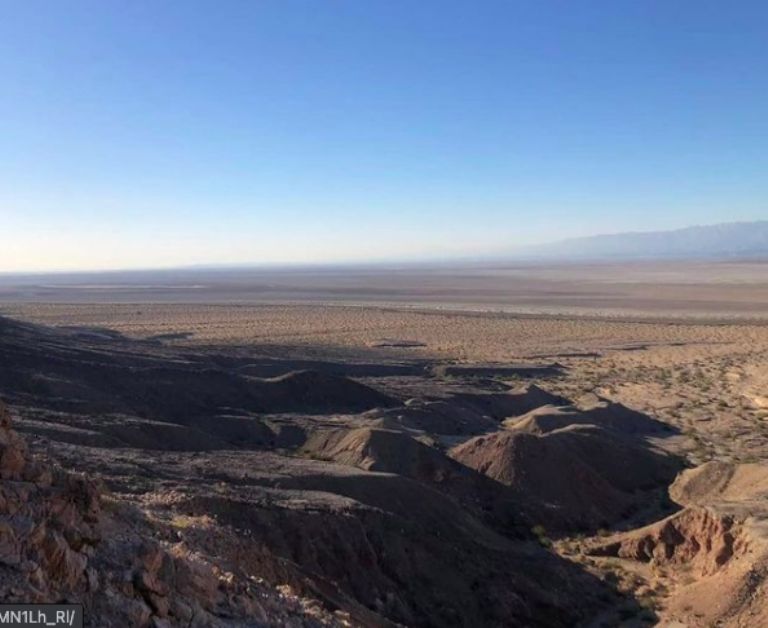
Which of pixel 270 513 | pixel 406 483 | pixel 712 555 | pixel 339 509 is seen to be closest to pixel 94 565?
pixel 270 513

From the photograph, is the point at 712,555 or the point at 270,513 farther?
the point at 712,555

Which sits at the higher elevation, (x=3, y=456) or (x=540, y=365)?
(x=3, y=456)

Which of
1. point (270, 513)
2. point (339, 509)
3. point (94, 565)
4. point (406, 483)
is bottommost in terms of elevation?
point (406, 483)

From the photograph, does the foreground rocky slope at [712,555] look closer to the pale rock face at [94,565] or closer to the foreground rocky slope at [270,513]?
the foreground rocky slope at [270,513]

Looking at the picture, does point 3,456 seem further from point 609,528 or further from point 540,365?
point 540,365

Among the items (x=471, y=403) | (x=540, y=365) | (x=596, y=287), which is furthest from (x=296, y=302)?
(x=471, y=403)

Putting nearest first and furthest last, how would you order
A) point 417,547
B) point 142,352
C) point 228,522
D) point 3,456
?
point 3,456 → point 228,522 → point 417,547 → point 142,352

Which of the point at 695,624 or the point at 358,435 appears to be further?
the point at 358,435

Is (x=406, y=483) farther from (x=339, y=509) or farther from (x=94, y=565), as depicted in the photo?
(x=94, y=565)
